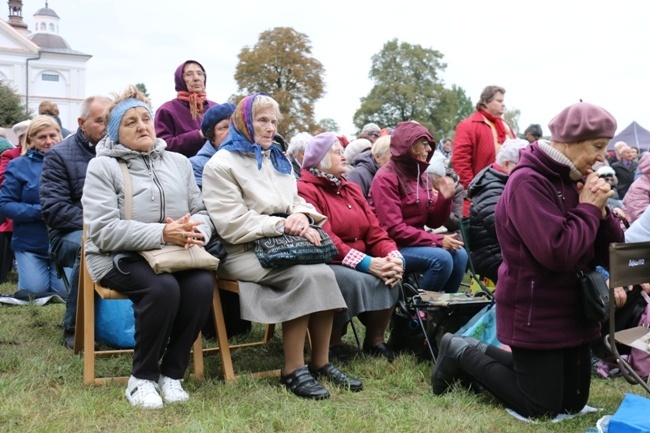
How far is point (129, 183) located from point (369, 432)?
73.3 inches

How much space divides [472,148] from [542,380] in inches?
164

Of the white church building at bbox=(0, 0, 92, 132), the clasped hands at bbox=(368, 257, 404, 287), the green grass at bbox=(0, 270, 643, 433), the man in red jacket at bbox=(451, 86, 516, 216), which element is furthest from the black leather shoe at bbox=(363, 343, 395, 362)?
the white church building at bbox=(0, 0, 92, 132)

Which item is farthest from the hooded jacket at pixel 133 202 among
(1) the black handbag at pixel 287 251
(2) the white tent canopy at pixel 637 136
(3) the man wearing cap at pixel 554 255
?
(2) the white tent canopy at pixel 637 136

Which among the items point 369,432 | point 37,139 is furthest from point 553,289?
point 37,139

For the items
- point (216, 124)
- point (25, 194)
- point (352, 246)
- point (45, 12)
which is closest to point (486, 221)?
point (352, 246)

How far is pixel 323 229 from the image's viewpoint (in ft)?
15.3

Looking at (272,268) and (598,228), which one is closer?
(598,228)

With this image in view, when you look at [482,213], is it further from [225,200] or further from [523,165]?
[225,200]

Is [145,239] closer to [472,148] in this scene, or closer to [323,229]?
[323,229]

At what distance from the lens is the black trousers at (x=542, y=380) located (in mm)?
3564

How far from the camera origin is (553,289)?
347 cm

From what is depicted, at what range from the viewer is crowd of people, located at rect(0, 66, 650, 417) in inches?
137

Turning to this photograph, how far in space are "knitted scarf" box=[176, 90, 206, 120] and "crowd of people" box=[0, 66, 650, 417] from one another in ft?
0.04

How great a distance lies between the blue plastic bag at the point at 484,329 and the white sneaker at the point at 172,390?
1763 millimetres
